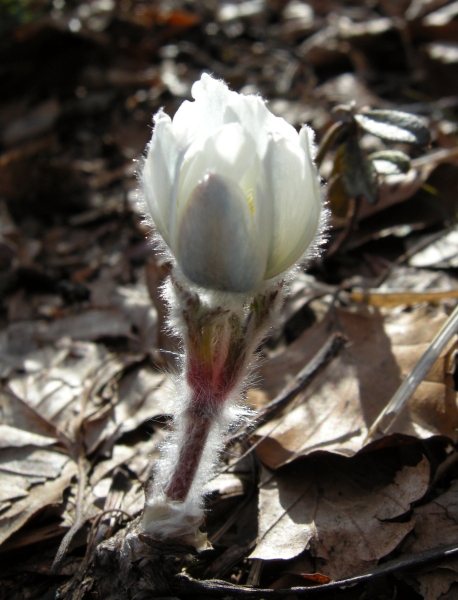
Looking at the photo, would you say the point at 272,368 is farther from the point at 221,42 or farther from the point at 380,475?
the point at 221,42

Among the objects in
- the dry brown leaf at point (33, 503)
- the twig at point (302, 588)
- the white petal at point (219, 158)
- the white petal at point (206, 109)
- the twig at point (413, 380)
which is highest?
the white petal at point (206, 109)

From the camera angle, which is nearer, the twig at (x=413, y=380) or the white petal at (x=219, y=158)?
the white petal at (x=219, y=158)

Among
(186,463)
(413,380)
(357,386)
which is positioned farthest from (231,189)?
(357,386)

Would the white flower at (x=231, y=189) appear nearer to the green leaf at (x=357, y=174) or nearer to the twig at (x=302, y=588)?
Answer: the twig at (x=302, y=588)

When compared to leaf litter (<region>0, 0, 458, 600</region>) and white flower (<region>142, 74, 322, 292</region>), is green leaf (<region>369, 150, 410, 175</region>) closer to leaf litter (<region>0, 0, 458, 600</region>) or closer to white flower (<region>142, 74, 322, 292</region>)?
leaf litter (<region>0, 0, 458, 600</region>)

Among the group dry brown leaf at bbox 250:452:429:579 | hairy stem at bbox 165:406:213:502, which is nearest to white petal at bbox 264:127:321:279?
hairy stem at bbox 165:406:213:502

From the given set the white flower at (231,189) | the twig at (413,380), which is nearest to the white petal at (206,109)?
the white flower at (231,189)

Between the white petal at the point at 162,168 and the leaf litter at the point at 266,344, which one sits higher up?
the white petal at the point at 162,168
